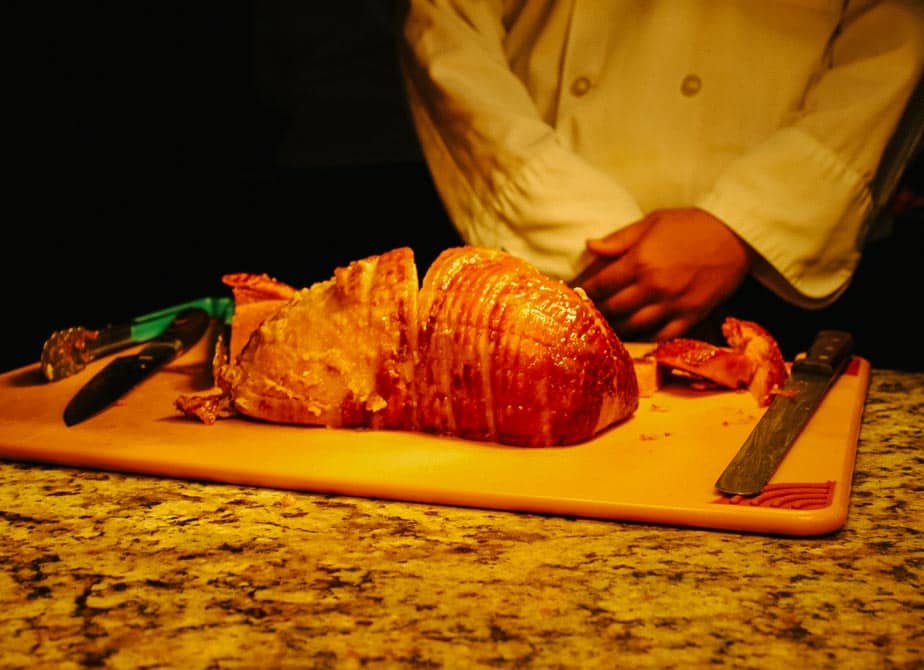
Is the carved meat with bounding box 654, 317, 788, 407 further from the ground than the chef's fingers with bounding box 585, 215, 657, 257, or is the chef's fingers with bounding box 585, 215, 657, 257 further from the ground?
the chef's fingers with bounding box 585, 215, 657, 257

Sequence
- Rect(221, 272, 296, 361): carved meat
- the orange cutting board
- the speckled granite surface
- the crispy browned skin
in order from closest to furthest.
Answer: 1. the speckled granite surface
2. the orange cutting board
3. the crispy browned skin
4. Rect(221, 272, 296, 361): carved meat

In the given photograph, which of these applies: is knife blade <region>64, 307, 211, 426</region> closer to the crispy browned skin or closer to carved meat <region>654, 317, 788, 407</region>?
the crispy browned skin

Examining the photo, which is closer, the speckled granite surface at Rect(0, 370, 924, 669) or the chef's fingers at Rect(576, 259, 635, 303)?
the speckled granite surface at Rect(0, 370, 924, 669)

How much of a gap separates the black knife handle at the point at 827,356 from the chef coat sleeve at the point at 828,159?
0.26 m

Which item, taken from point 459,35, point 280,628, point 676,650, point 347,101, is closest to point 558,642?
point 676,650

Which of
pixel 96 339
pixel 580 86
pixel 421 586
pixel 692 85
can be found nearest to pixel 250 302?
pixel 96 339

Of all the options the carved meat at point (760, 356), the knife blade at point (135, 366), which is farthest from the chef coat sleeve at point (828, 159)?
the knife blade at point (135, 366)

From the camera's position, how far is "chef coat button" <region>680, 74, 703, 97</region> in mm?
1994

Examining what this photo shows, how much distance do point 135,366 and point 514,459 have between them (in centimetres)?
66

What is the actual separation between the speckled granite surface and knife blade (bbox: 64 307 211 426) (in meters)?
0.23

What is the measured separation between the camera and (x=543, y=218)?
6.37ft

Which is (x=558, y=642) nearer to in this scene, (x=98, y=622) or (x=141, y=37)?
(x=98, y=622)

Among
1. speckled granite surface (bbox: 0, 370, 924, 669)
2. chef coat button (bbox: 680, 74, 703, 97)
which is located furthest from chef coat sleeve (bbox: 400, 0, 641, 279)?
speckled granite surface (bbox: 0, 370, 924, 669)

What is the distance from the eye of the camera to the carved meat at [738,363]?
1.47 m
